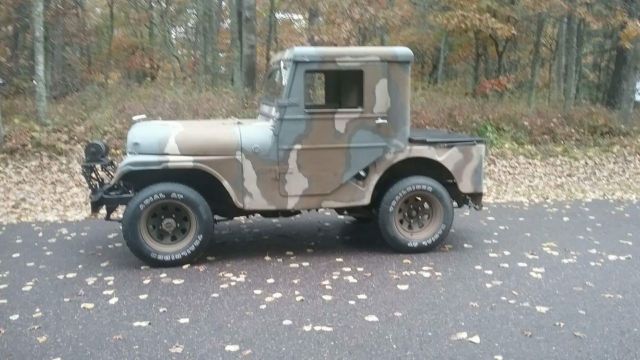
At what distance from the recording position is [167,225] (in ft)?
21.2

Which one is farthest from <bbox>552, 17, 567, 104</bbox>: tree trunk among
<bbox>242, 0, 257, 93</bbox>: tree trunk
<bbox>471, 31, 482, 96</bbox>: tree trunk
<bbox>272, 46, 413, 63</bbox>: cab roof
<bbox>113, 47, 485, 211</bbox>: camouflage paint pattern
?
<bbox>113, 47, 485, 211</bbox>: camouflage paint pattern

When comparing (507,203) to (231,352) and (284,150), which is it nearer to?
(284,150)

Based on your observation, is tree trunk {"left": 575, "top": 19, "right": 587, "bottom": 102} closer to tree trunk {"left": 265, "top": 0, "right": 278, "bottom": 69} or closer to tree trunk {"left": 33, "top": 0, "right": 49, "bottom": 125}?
tree trunk {"left": 265, "top": 0, "right": 278, "bottom": 69}

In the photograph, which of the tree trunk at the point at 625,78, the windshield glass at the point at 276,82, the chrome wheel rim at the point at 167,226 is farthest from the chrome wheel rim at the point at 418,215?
the tree trunk at the point at 625,78

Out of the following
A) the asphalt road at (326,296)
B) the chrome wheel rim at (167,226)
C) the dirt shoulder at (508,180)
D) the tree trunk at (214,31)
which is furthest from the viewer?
the tree trunk at (214,31)

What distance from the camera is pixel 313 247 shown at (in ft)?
23.8

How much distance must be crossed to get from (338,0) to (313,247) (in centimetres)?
1073

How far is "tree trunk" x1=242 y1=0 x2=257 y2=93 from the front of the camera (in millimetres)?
16484

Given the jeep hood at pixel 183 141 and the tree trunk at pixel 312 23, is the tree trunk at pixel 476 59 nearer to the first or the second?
the tree trunk at pixel 312 23

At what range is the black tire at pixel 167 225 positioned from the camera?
6.34m

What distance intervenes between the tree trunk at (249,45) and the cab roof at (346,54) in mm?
9812

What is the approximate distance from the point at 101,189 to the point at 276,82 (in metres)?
2.15

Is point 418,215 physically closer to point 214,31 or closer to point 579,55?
point 579,55

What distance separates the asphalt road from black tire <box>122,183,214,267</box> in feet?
0.60
